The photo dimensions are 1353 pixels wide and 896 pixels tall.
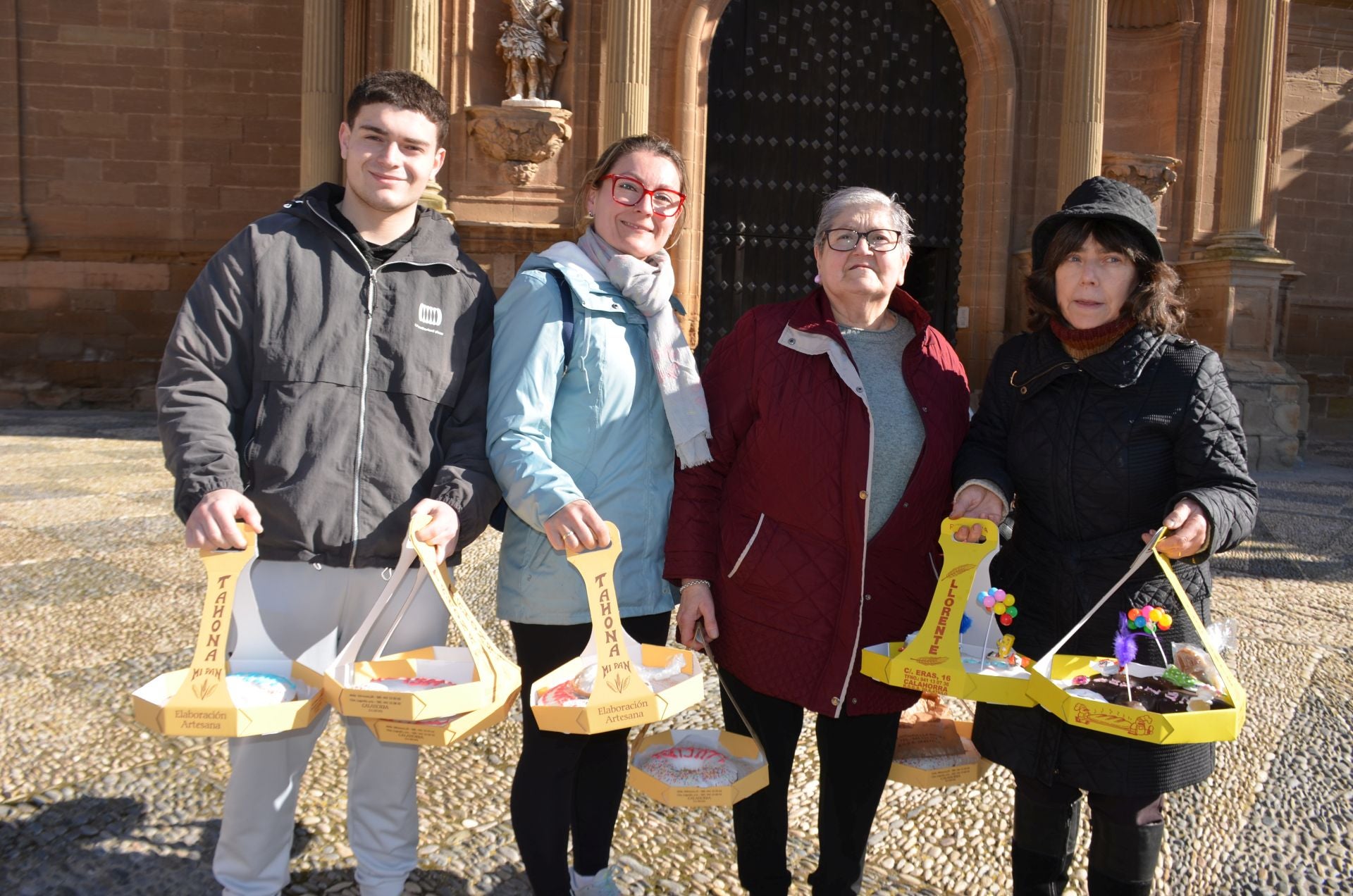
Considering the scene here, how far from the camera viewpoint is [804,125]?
35.0ft

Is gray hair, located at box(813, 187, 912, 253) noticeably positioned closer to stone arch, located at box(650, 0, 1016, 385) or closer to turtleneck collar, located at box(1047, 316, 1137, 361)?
turtleneck collar, located at box(1047, 316, 1137, 361)

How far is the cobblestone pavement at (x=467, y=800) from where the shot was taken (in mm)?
2582

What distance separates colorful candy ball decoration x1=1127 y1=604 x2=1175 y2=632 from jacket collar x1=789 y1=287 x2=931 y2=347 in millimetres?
753

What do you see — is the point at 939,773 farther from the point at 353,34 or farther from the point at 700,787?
the point at 353,34

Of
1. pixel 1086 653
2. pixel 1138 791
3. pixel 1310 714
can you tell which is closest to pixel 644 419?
pixel 1086 653

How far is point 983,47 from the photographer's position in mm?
10648

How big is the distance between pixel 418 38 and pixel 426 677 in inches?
315

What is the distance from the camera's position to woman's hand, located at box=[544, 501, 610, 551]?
6.56ft

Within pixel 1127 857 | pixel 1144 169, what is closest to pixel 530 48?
pixel 1144 169

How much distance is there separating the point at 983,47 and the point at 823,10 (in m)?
1.70

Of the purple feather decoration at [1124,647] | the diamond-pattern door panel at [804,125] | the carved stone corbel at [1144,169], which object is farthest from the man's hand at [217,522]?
the carved stone corbel at [1144,169]

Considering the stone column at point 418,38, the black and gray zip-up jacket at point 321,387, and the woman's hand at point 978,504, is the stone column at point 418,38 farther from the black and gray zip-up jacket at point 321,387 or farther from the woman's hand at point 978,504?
the woman's hand at point 978,504

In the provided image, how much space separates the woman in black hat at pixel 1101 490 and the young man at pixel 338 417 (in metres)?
1.17

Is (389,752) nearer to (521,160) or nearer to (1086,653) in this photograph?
(1086,653)
